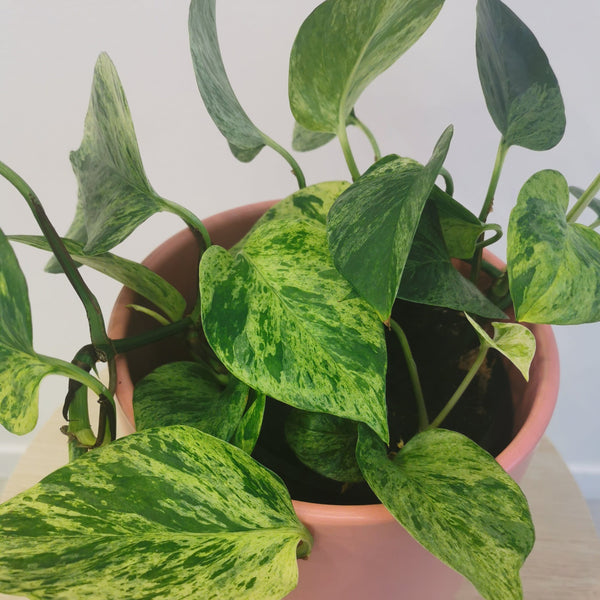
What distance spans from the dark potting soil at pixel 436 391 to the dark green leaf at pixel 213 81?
0.16 m

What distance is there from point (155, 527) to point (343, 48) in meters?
0.26

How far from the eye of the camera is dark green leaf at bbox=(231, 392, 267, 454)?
0.33 metres

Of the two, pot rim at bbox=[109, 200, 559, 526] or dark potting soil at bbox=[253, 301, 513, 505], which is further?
dark potting soil at bbox=[253, 301, 513, 505]

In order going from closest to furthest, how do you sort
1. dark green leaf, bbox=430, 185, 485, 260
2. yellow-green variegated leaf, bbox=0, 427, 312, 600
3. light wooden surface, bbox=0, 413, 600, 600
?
yellow-green variegated leaf, bbox=0, 427, 312, 600, dark green leaf, bbox=430, 185, 485, 260, light wooden surface, bbox=0, 413, 600, 600

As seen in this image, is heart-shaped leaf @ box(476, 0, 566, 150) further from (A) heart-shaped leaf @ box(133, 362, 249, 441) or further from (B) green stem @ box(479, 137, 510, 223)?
(A) heart-shaped leaf @ box(133, 362, 249, 441)

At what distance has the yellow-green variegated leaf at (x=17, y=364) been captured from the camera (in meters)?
0.30

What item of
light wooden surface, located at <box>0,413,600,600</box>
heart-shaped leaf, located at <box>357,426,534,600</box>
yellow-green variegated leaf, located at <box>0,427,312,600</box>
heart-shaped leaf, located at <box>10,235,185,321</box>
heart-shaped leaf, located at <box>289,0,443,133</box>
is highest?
heart-shaped leaf, located at <box>289,0,443,133</box>

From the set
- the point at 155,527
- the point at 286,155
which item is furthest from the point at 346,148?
the point at 155,527

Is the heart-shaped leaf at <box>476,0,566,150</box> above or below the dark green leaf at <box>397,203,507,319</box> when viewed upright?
above

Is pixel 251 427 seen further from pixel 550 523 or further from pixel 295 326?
pixel 550 523

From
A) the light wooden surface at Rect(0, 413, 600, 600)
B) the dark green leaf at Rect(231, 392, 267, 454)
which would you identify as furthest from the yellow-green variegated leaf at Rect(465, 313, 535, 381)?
the light wooden surface at Rect(0, 413, 600, 600)

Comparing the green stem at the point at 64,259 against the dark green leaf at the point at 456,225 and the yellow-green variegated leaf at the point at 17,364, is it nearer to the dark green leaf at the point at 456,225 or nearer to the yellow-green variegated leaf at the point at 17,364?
the yellow-green variegated leaf at the point at 17,364

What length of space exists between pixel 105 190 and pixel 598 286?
25 centimetres

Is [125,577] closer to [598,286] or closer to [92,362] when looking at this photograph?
[92,362]
